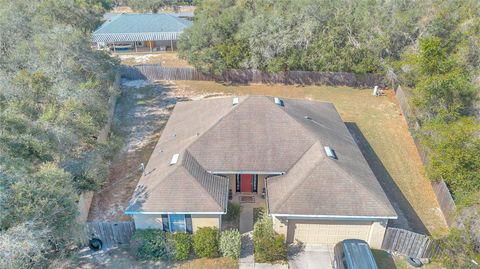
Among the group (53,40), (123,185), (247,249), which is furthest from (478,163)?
(53,40)

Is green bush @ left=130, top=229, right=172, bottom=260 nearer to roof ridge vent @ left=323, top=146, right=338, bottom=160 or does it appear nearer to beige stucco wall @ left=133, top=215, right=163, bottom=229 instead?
beige stucco wall @ left=133, top=215, right=163, bottom=229

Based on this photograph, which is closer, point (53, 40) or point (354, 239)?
point (354, 239)

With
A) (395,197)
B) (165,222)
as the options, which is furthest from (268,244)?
(395,197)

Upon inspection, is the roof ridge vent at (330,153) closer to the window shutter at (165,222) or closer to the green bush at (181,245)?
the green bush at (181,245)

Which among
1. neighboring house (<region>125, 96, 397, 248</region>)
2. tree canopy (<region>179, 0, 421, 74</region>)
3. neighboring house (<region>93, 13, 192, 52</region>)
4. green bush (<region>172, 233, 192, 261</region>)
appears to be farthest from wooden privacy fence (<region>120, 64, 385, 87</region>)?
green bush (<region>172, 233, 192, 261</region>)

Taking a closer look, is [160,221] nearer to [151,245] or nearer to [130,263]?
[151,245]

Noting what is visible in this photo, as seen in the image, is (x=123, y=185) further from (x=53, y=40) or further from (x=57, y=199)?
(x=53, y=40)
